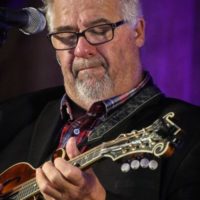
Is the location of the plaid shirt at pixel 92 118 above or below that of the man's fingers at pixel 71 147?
below

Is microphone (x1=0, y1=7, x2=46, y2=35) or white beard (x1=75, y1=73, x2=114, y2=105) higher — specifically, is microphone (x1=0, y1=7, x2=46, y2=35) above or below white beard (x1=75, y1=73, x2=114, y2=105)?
above

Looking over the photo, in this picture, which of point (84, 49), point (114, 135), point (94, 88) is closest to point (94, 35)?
point (84, 49)

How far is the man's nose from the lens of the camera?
1647 millimetres

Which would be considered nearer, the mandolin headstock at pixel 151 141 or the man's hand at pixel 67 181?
the mandolin headstock at pixel 151 141

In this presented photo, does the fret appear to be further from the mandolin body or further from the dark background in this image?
the dark background

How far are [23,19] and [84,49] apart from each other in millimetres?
323

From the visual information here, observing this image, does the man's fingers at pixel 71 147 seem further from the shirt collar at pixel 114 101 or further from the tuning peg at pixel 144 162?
the shirt collar at pixel 114 101

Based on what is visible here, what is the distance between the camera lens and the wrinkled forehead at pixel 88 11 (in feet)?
5.55

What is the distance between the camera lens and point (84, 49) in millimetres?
1652

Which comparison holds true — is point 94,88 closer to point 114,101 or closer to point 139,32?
point 114,101

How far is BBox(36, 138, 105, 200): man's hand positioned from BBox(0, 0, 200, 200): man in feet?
0.64

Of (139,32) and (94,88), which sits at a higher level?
(139,32)

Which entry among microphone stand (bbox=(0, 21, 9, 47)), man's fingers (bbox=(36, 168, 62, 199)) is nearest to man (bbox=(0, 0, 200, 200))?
man's fingers (bbox=(36, 168, 62, 199))

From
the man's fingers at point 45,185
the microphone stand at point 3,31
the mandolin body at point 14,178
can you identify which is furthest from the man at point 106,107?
the microphone stand at point 3,31
